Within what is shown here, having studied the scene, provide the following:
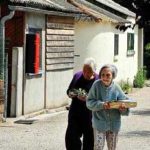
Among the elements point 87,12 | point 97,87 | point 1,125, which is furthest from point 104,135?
point 87,12

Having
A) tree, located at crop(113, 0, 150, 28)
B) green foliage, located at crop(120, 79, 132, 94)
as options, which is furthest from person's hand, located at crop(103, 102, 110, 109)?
green foliage, located at crop(120, 79, 132, 94)

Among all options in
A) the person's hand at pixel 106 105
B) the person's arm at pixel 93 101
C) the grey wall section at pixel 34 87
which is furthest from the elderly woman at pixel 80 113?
the grey wall section at pixel 34 87

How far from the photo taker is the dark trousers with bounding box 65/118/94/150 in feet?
29.2

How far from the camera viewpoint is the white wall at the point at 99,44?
21.3 meters

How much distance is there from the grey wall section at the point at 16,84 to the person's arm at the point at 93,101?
7.01m

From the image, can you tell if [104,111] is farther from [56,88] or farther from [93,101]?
[56,88]

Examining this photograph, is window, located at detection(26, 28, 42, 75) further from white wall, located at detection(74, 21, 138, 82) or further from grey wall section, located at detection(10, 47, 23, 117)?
white wall, located at detection(74, 21, 138, 82)

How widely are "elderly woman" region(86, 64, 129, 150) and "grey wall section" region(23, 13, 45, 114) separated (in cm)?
742

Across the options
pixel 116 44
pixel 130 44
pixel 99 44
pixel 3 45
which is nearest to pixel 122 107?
pixel 3 45

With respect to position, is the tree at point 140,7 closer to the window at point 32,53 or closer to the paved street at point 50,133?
the window at point 32,53

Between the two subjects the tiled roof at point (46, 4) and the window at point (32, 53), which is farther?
the window at point (32, 53)

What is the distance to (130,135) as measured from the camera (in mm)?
12648

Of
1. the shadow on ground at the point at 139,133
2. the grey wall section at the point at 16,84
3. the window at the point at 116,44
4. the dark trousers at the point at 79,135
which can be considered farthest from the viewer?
the window at the point at 116,44

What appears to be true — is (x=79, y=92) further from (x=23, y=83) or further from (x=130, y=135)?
(x=23, y=83)
